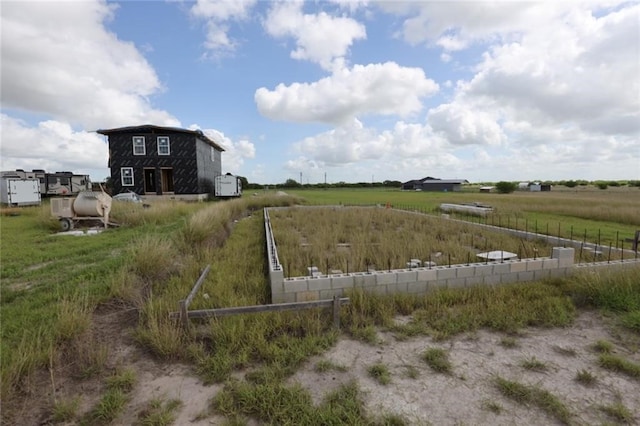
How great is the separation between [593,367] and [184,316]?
14.7 feet

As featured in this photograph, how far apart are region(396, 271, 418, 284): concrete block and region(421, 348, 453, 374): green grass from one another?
1491 mm

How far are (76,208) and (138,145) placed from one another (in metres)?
14.8

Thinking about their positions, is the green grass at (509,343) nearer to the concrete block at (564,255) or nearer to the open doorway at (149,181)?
the concrete block at (564,255)

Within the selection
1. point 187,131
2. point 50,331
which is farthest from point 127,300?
point 187,131

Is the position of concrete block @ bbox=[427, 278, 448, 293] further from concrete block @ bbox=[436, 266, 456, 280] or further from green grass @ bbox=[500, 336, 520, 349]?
green grass @ bbox=[500, 336, 520, 349]

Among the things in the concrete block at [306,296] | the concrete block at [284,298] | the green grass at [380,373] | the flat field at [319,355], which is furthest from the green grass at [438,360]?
the concrete block at [284,298]

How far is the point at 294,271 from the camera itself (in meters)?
5.96

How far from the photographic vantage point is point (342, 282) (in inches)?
184

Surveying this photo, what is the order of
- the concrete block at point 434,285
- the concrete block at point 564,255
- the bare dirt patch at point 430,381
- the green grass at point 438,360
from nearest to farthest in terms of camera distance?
the bare dirt patch at point 430,381
the green grass at point 438,360
the concrete block at point 434,285
the concrete block at point 564,255

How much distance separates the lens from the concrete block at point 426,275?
16.1 feet

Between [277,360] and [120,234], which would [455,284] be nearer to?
[277,360]

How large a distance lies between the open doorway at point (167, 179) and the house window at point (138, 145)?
203 cm

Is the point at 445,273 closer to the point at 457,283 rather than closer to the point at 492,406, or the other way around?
the point at 457,283

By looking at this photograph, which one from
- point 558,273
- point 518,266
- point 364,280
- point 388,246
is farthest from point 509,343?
point 388,246
